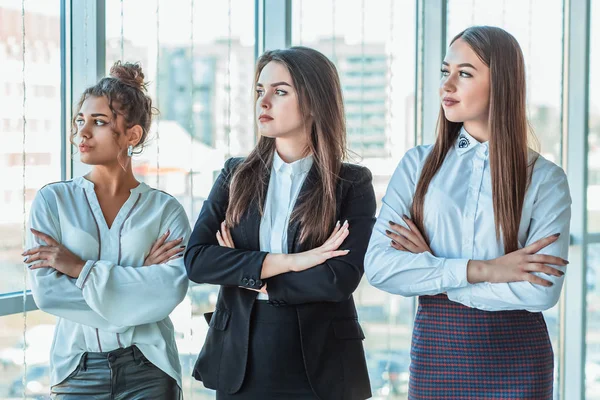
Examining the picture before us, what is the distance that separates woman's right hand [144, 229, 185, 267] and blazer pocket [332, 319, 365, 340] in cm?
56

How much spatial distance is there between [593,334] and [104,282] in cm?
336

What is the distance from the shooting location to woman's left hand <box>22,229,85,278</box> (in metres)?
2.35

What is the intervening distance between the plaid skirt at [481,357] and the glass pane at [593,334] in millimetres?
2567

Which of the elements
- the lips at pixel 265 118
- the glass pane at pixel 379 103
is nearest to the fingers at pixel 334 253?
the lips at pixel 265 118

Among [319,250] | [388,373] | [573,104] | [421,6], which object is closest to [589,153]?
[573,104]

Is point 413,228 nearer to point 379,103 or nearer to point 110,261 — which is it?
point 110,261

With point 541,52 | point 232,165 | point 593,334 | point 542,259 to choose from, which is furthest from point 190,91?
point 593,334

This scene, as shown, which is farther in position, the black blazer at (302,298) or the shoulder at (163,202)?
the shoulder at (163,202)

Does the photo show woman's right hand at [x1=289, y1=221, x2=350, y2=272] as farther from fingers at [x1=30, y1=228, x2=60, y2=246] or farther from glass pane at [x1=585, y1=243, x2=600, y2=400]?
glass pane at [x1=585, y1=243, x2=600, y2=400]

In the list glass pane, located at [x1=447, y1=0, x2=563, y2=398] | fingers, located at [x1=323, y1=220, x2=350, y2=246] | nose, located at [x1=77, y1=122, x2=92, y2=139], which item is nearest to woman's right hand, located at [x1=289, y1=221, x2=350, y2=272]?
fingers, located at [x1=323, y1=220, x2=350, y2=246]

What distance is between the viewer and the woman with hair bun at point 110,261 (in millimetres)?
2354

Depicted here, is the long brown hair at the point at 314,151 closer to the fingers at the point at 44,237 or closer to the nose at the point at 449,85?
the nose at the point at 449,85

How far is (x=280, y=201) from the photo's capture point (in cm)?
247

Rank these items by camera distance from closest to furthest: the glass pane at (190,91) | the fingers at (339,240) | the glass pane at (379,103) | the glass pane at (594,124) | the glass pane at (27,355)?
the fingers at (339,240), the glass pane at (27,355), the glass pane at (190,91), the glass pane at (379,103), the glass pane at (594,124)
